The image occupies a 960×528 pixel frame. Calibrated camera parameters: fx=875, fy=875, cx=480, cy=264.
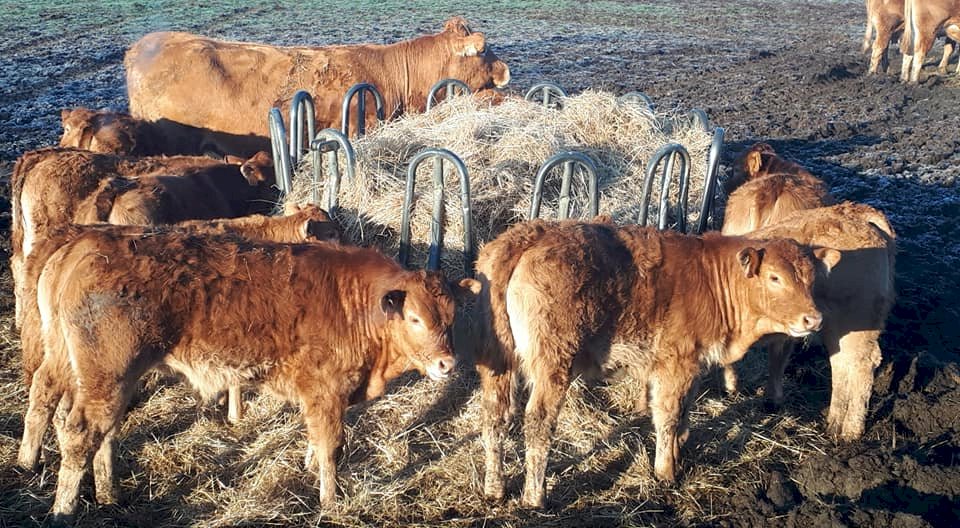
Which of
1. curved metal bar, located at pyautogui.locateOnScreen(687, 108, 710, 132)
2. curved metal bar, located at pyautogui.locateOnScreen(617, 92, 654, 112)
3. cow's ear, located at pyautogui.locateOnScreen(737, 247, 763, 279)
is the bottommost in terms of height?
cow's ear, located at pyautogui.locateOnScreen(737, 247, 763, 279)

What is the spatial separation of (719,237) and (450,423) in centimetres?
237

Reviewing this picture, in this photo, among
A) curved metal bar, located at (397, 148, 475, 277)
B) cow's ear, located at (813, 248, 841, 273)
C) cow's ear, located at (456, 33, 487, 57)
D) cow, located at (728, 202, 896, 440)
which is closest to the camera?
cow's ear, located at (813, 248, 841, 273)

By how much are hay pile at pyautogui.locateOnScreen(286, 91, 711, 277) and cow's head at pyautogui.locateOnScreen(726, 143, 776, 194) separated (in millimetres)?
320

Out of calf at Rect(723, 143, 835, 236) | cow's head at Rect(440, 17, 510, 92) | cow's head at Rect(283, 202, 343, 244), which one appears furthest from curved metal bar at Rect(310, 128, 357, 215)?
cow's head at Rect(440, 17, 510, 92)

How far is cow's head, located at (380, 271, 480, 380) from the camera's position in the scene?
211 inches

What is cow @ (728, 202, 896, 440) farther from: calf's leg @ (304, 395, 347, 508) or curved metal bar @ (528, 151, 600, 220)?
calf's leg @ (304, 395, 347, 508)

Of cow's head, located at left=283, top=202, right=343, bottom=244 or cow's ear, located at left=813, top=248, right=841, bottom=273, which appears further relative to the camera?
cow's head, located at left=283, top=202, right=343, bottom=244

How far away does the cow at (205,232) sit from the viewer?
17.9 feet

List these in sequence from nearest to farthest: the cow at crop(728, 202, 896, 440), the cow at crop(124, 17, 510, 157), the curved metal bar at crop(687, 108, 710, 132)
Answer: the cow at crop(728, 202, 896, 440) → the curved metal bar at crop(687, 108, 710, 132) → the cow at crop(124, 17, 510, 157)

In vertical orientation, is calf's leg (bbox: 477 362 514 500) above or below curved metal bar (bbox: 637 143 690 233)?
below

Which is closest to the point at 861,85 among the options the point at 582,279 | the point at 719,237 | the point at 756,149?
the point at 756,149

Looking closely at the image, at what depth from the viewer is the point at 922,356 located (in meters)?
7.48

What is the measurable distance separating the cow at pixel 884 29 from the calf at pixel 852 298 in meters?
16.3

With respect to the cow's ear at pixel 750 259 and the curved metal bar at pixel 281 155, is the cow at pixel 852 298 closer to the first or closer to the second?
the cow's ear at pixel 750 259
